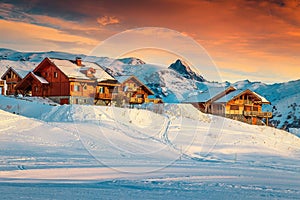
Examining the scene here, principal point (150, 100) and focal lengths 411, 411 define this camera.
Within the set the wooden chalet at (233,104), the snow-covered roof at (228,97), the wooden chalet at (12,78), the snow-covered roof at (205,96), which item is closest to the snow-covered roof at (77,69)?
the wooden chalet at (12,78)

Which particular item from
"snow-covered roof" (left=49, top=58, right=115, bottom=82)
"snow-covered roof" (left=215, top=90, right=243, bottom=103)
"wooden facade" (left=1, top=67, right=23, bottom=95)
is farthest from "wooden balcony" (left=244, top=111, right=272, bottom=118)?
"wooden facade" (left=1, top=67, right=23, bottom=95)

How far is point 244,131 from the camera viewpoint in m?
32.9

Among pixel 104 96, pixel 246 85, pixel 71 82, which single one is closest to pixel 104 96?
pixel 104 96

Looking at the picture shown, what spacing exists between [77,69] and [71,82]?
3062 mm

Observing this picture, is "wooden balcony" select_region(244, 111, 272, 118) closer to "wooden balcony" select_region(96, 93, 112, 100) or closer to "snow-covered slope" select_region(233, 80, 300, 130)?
"snow-covered slope" select_region(233, 80, 300, 130)

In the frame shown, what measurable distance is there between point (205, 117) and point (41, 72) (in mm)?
32349

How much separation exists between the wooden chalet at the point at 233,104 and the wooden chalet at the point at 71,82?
58.7 ft

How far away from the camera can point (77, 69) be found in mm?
57938

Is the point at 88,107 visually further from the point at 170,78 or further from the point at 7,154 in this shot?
the point at 7,154

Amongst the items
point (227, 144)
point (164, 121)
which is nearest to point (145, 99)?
point (164, 121)

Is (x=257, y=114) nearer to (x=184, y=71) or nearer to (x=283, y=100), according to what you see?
(x=184, y=71)

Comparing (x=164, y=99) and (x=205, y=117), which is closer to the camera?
(x=205, y=117)

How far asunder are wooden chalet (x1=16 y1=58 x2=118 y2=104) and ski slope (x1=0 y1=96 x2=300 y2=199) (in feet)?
58.0

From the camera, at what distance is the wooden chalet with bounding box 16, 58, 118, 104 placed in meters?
55.9
